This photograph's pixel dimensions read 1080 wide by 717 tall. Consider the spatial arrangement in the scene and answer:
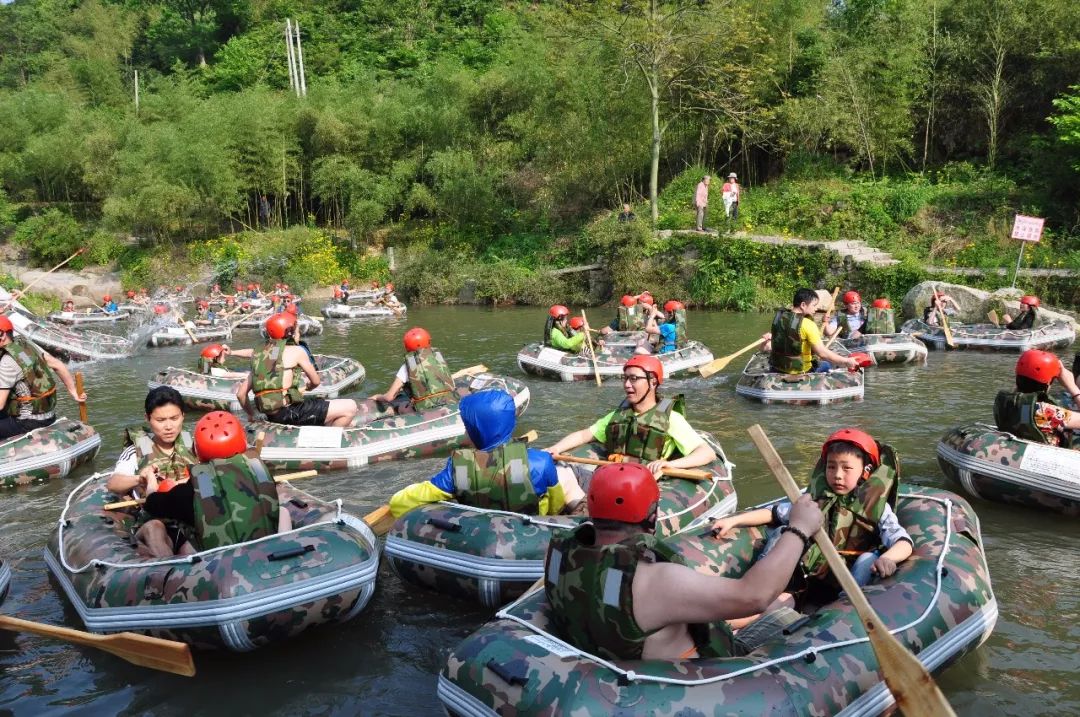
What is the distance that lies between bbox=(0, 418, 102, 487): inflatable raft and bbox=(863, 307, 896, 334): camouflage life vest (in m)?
11.6

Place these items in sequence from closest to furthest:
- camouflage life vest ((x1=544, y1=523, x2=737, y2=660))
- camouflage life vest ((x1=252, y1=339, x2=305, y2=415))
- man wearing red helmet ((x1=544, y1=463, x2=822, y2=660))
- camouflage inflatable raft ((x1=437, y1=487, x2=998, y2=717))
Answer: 1. man wearing red helmet ((x1=544, y1=463, x2=822, y2=660))
2. camouflage life vest ((x1=544, y1=523, x2=737, y2=660))
3. camouflage inflatable raft ((x1=437, y1=487, x2=998, y2=717))
4. camouflage life vest ((x1=252, y1=339, x2=305, y2=415))

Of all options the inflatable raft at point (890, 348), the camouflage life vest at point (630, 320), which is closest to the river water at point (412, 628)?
the inflatable raft at point (890, 348)

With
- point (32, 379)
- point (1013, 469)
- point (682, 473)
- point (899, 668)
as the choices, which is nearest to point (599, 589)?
point (899, 668)

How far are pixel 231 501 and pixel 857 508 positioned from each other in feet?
11.6

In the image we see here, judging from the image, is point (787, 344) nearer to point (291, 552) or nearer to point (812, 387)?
point (812, 387)

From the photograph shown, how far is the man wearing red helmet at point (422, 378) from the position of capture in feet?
30.6

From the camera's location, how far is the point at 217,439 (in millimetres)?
4801

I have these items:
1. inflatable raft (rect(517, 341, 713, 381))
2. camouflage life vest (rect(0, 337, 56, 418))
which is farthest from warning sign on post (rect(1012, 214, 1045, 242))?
camouflage life vest (rect(0, 337, 56, 418))

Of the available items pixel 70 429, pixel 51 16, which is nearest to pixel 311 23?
pixel 51 16

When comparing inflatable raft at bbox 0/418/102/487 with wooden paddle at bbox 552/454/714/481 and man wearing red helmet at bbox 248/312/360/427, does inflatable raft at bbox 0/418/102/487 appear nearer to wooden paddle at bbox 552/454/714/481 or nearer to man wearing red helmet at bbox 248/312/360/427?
man wearing red helmet at bbox 248/312/360/427

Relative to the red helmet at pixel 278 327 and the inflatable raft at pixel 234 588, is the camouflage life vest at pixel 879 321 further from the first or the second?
the inflatable raft at pixel 234 588

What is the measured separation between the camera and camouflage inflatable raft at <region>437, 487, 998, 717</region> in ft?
11.0

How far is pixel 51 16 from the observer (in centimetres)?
6644

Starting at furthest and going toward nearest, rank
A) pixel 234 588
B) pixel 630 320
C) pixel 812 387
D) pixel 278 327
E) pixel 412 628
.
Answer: pixel 630 320
pixel 812 387
pixel 278 327
pixel 412 628
pixel 234 588
